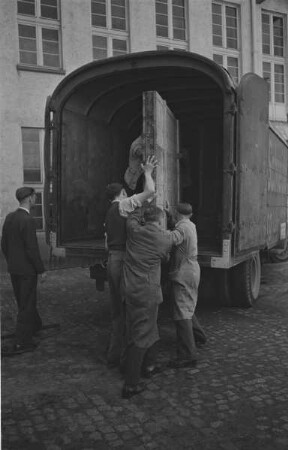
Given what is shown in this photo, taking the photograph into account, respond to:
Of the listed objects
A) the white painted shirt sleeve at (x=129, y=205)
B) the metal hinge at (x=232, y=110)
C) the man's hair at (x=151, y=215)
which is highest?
the metal hinge at (x=232, y=110)

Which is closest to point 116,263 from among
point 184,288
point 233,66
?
point 184,288

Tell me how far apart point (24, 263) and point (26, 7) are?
8952 mm

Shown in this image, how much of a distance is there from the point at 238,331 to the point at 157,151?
241cm

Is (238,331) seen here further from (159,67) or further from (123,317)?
(159,67)

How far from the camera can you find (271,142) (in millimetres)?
8086

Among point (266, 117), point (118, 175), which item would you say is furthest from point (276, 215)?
point (118, 175)

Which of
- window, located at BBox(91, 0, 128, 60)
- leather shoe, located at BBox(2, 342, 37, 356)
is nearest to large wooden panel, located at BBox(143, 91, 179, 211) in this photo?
leather shoe, located at BBox(2, 342, 37, 356)

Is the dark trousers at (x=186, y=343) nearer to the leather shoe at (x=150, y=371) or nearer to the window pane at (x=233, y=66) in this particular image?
the leather shoe at (x=150, y=371)

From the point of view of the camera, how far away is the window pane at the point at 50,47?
486 inches

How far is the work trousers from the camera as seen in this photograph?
488 centimetres

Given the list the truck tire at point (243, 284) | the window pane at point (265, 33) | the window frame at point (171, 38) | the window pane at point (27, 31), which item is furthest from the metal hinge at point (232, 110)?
the window pane at point (265, 33)

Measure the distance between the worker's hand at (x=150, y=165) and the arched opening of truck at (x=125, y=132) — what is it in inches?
44.4

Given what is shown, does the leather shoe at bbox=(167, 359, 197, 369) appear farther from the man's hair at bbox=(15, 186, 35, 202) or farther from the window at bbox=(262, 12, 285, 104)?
the window at bbox=(262, 12, 285, 104)

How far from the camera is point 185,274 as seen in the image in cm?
489
